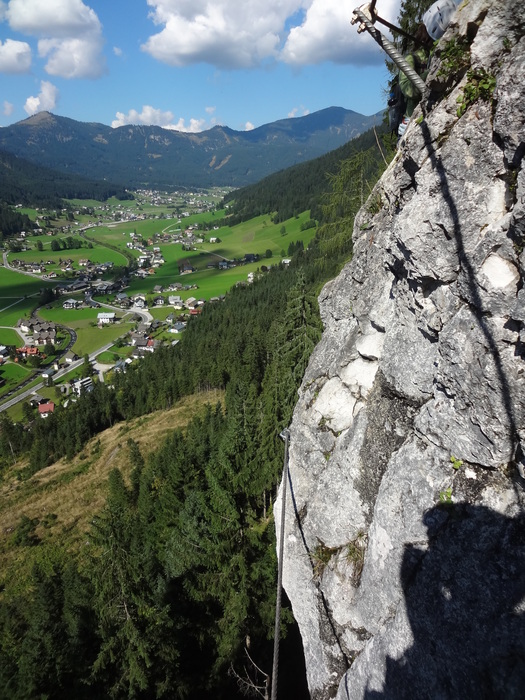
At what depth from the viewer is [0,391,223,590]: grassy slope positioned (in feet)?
118

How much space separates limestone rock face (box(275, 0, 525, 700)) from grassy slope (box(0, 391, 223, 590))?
2492 cm

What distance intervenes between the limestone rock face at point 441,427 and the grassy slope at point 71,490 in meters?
24.9

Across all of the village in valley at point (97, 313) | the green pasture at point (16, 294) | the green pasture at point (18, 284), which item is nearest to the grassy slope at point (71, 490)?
the village in valley at point (97, 313)

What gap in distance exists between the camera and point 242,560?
60.0 ft

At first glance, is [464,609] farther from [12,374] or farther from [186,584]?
[12,374]

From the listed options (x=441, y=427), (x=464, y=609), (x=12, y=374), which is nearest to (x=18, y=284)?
(x=12, y=374)

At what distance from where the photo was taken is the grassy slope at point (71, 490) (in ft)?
118

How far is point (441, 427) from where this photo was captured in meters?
8.32

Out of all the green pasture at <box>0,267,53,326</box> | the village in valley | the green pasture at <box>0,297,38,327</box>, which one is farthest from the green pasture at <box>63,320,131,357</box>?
A: the green pasture at <box>0,267,53,326</box>

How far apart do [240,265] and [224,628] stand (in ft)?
538

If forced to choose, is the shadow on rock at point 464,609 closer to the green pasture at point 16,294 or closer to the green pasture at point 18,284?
the green pasture at point 16,294

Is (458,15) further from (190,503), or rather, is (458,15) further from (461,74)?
(190,503)

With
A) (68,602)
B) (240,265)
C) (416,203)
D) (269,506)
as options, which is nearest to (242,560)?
(269,506)

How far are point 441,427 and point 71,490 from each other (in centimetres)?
4798
